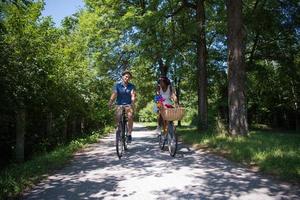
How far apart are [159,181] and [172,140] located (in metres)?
3.19

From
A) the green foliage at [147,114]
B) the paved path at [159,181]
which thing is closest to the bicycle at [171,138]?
the paved path at [159,181]

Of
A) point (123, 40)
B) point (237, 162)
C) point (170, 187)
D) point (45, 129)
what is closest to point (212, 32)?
point (123, 40)

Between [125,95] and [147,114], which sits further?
[147,114]

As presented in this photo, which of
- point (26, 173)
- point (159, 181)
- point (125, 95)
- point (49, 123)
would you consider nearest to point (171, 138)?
point (125, 95)

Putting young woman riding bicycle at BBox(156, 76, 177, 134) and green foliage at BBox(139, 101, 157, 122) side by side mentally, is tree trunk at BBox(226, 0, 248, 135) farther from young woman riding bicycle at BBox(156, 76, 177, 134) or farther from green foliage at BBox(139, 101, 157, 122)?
green foliage at BBox(139, 101, 157, 122)

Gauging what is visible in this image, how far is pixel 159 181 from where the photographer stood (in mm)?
7258

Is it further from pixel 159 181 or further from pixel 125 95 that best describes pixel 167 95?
pixel 159 181

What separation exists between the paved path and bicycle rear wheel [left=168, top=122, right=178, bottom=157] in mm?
354

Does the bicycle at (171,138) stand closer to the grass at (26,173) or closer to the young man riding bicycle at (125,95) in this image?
the young man riding bicycle at (125,95)

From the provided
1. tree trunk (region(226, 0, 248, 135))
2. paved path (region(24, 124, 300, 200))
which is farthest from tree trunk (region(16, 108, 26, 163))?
tree trunk (region(226, 0, 248, 135))

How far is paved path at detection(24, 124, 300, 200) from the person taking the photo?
6320mm

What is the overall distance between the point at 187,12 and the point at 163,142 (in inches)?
438

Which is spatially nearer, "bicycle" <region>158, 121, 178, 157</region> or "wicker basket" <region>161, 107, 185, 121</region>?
"wicker basket" <region>161, 107, 185, 121</region>

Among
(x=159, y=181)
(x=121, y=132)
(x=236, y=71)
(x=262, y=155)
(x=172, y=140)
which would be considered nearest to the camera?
(x=159, y=181)
